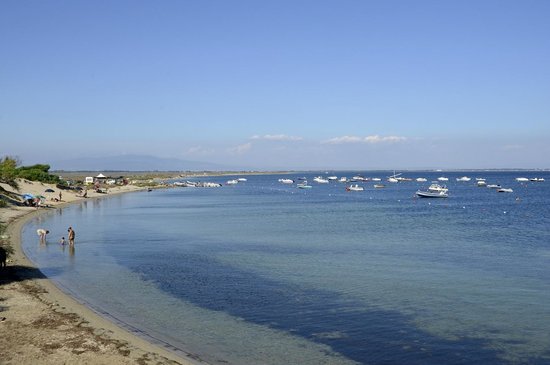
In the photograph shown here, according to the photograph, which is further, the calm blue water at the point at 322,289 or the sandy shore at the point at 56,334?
the calm blue water at the point at 322,289

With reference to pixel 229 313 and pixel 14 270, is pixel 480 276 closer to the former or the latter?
pixel 229 313

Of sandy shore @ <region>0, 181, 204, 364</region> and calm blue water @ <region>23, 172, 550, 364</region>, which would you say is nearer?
sandy shore @ <region>0, 181, 204, 364</region>

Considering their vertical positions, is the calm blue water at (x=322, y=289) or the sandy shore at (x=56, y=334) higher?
the sandy shore at (x=56, y=334)

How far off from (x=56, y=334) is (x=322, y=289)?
1197cm

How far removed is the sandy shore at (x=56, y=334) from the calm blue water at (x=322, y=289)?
3.59 feet

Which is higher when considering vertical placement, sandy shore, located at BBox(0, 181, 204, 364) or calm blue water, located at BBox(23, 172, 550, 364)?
sandy shore, located at BBox(0, 181, 204, 364)

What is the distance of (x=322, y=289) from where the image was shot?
975 inches

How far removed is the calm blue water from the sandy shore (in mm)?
1095

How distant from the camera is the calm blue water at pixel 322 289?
16.9 meters

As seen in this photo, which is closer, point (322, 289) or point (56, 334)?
point (56, 334)

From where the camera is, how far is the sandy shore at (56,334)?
15195 mm

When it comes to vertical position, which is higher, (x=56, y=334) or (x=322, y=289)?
(x=56, y=334)

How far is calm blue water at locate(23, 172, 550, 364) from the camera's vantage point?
1691cm

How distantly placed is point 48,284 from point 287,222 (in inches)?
1370
